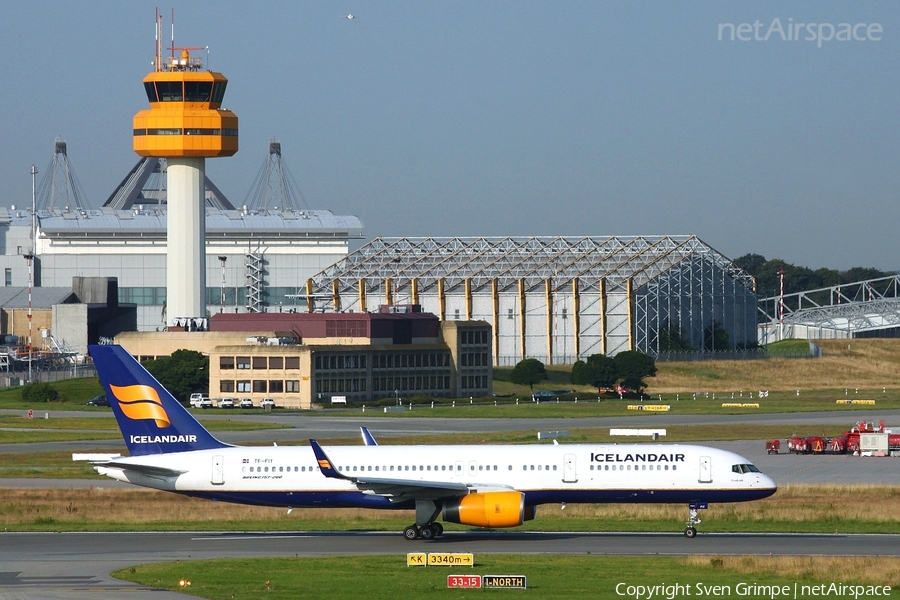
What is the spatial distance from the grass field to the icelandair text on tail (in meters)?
0.04

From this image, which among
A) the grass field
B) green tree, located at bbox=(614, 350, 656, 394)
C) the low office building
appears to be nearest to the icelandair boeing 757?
the grass field

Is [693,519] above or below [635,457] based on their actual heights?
below

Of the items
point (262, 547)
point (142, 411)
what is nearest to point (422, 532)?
point (262, 547)

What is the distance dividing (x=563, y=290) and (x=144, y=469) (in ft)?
393

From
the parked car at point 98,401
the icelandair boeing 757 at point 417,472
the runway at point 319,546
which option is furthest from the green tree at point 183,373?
the icelandair boeing 757 at point 417,472

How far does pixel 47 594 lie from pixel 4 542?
1283 centimetres

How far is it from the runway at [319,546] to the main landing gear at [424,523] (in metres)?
0.36

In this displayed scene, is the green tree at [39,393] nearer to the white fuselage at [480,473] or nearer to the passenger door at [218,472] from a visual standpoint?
the white fuselage at [480,473]

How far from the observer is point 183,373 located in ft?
436

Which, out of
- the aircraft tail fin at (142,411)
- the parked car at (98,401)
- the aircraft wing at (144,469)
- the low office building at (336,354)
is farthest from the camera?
the low office building at (336,354)

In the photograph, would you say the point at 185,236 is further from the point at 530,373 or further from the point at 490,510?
the point at 490,510

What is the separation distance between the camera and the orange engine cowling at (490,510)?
4344cm

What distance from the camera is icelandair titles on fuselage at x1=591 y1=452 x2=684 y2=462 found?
45.3m

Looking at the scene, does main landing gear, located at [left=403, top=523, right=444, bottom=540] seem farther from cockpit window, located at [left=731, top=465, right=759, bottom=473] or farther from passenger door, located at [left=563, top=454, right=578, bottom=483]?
cockpit window, located at [left=731, top=465, right=759, bottom=473]
